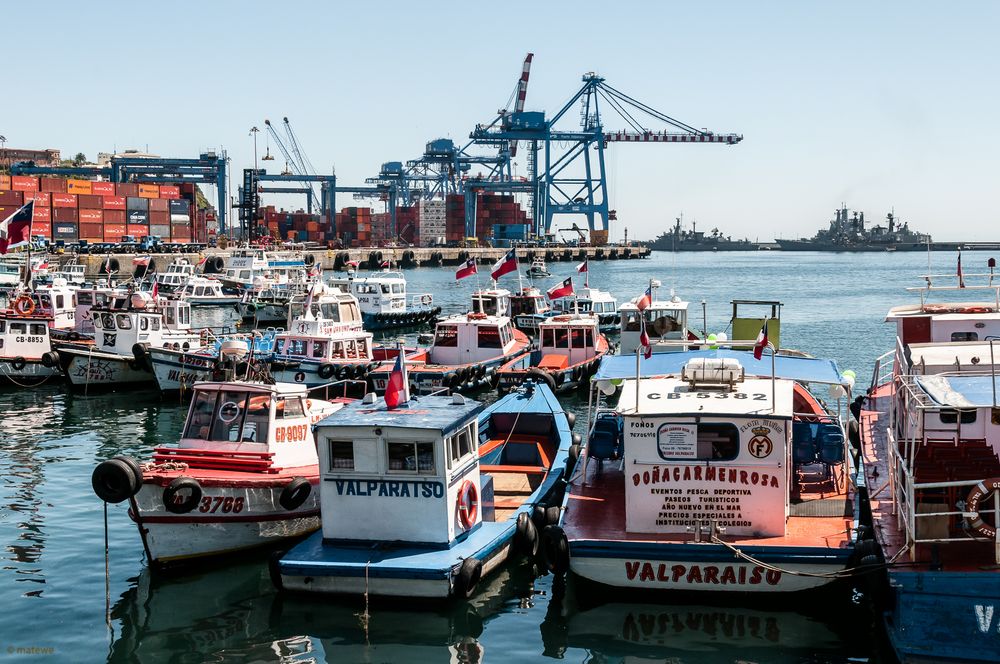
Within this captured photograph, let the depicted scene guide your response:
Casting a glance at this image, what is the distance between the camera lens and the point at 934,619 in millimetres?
12336

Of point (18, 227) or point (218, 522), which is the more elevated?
point (18, 227)

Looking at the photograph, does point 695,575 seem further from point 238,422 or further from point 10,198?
point 10,198

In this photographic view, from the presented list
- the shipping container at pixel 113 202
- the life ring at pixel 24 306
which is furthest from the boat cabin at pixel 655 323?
the shipping container at pixel 113 202

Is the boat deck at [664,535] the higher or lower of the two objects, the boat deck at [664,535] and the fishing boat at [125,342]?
the lower

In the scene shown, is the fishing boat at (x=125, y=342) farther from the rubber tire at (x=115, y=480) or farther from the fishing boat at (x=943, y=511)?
the fishing boat at (x=943, y=511)

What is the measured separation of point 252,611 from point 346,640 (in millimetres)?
1964

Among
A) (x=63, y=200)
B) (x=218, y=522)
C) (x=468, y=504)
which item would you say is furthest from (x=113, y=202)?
(x=468, y=504)

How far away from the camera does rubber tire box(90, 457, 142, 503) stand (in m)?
15.3

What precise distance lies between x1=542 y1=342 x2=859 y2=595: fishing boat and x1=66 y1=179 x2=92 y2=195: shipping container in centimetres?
11747

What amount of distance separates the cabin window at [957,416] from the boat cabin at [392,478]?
6686mm

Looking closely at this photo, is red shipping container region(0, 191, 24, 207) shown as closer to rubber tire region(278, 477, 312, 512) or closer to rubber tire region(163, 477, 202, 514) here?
rubber tire region(278, 477, 312, 512)

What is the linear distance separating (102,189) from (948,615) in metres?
127

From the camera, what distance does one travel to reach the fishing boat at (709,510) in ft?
46.8

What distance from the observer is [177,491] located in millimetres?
16094
